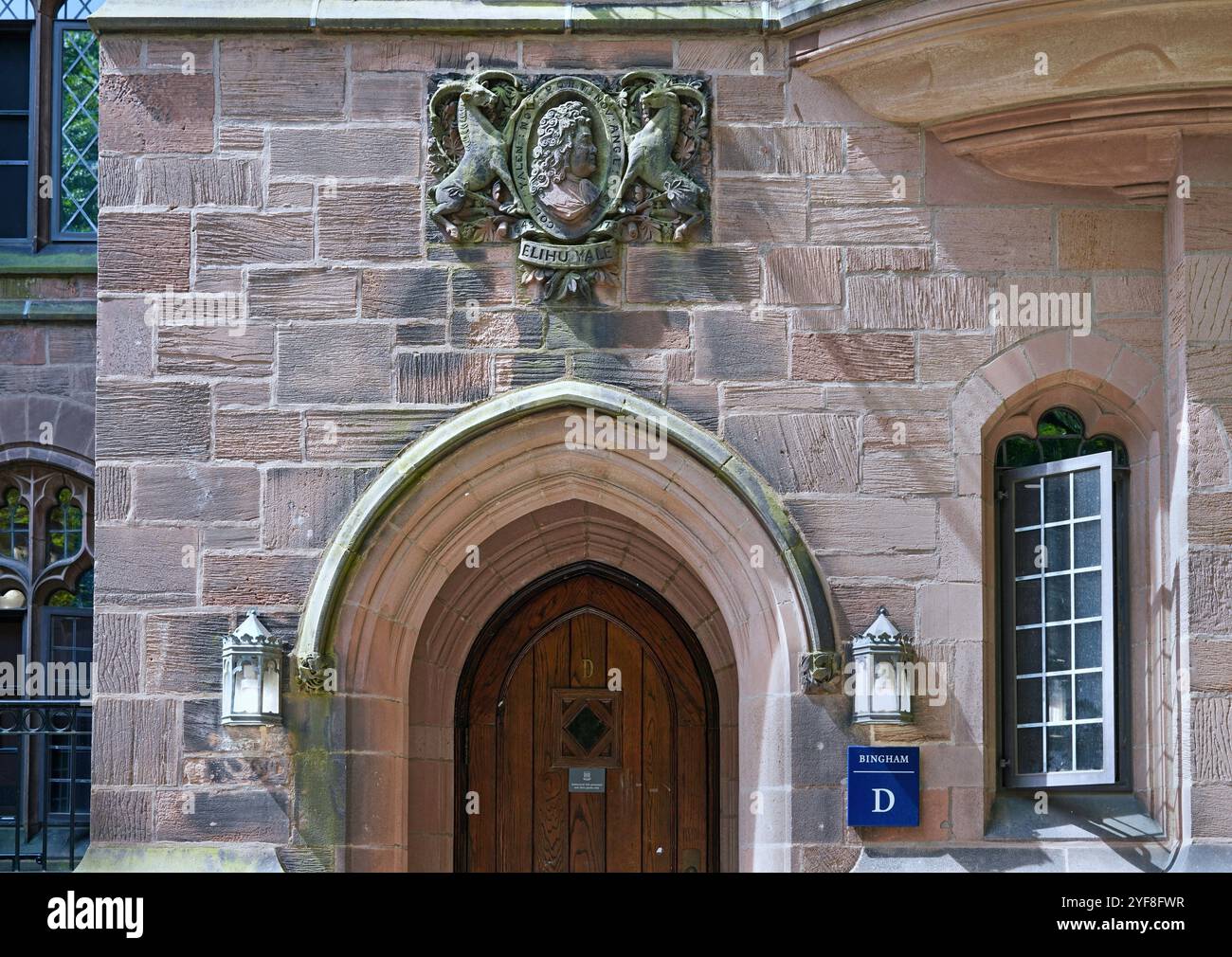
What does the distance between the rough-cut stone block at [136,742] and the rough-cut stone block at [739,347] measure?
9.01 feet

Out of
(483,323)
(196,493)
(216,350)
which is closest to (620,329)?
(483,323)

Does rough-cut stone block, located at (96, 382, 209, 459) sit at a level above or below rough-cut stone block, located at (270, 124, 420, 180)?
below

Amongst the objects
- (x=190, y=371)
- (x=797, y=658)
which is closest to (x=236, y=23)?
(x=190, y=371)

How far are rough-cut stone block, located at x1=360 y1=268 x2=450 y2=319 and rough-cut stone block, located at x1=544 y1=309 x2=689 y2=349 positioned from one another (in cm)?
50

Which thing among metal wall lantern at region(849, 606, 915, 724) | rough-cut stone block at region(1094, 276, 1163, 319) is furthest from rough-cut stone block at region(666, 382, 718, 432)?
rough-cut stone block at region(1094, 276, 1163, 319)

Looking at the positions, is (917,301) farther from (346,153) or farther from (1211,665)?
(346,153)

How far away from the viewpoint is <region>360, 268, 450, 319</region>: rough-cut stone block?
8.31 meters

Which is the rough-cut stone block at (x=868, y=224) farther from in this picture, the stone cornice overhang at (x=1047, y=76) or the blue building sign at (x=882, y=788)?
the blue building sign at (x=882, y=788)

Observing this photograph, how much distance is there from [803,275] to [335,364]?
6.84 feet

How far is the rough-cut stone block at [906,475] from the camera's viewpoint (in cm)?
823

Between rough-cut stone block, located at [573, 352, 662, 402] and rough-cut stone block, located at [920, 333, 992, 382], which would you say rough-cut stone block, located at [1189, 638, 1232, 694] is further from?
rough-cut stone block, located at [573, 352, 662, 402]

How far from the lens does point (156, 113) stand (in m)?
8.40

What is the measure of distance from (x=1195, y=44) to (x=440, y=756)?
4606 mm

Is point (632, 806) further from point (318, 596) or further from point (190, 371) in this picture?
point (190, 371)
